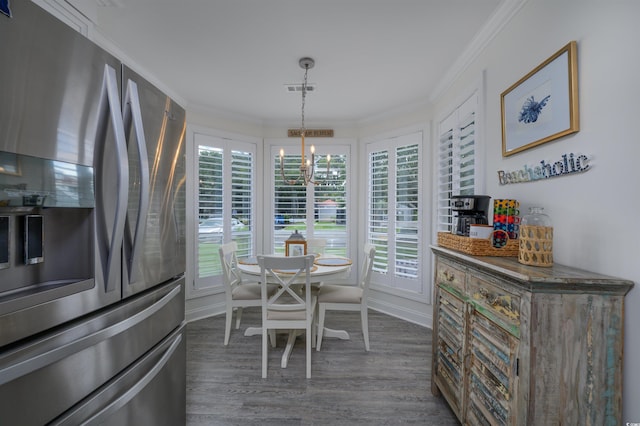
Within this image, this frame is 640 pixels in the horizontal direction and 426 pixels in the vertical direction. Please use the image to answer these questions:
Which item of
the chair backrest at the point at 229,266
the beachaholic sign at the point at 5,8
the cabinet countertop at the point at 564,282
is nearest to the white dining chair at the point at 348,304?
the chair backrest at the point at 229,266

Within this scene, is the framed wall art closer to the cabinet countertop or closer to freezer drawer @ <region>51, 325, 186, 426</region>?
the cabinet countertop

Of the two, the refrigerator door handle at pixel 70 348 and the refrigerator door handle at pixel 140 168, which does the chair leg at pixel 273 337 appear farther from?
Result: the refrigerator door handle at pixel 140 168

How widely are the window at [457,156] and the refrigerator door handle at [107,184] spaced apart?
235 centimetres

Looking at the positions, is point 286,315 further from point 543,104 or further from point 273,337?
point 543,104

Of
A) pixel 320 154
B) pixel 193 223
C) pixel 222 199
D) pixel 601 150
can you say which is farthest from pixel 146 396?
pixel 320 154

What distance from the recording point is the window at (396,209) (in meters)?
3.52

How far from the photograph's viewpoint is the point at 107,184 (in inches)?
39.7

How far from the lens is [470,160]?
8.00ft

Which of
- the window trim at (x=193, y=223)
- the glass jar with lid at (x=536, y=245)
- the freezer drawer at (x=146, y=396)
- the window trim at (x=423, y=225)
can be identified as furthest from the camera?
the window trim at (x=193, y=223)

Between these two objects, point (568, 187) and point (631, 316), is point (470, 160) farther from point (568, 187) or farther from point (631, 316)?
point (631, 316)

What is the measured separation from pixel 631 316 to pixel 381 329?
2.43 m

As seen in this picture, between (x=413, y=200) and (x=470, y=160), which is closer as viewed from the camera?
(x=470, y=160)

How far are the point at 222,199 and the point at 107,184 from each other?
2.82 m

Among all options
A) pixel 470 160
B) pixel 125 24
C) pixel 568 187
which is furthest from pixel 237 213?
pixel 568 187
